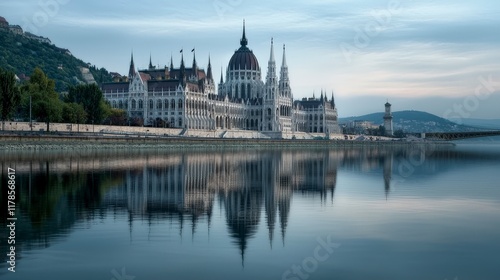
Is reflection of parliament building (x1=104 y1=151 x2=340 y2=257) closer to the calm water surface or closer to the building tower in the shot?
the calm water surface

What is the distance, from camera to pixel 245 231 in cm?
1911

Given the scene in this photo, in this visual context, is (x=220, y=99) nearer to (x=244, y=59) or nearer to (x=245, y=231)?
(x=244, y=59)

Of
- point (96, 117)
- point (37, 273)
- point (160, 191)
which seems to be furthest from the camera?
point (96, 117)

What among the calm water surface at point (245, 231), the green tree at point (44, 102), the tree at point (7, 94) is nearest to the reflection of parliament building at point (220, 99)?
the green tree at point (44, 102)

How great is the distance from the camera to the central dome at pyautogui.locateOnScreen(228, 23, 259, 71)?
179500 millimetres

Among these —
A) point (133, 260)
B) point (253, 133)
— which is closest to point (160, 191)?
point (133, 260)

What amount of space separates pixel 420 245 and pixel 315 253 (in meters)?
3.32

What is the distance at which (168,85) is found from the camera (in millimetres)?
136125

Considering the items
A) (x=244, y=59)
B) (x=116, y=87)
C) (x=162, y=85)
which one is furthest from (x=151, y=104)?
(x=244, y=59)

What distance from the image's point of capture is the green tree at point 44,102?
8081cm

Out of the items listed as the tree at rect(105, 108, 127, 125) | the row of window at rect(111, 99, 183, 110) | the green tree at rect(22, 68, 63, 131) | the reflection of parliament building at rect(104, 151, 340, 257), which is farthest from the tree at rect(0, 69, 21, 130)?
the row of window at rect(111, 99, 183, 110)

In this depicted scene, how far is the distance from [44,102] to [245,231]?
67.7 meters

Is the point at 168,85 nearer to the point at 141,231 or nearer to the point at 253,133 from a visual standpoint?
the point at 253,133

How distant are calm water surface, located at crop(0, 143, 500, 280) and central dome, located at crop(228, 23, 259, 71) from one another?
14706 centimetres
